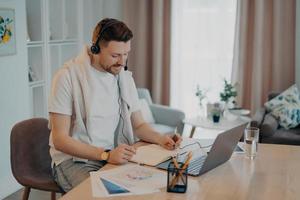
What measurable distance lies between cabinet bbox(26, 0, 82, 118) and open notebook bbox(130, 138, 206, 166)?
88.5 inches

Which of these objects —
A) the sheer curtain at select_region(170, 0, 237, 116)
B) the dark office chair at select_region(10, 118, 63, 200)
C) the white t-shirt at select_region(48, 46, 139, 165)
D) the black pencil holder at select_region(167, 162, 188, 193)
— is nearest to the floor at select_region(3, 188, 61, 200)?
the dark office chair at select_region(10, 118, 63, 200)

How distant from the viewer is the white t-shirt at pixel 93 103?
2260 mm

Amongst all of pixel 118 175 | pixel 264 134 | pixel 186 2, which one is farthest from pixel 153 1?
pixel 118 175

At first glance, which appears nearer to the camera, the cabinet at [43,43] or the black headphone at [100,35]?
the black headphone at [100,35]

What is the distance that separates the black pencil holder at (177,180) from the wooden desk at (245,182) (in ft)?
0.09

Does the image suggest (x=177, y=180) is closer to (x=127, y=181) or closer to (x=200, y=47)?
(x=127, y=181)

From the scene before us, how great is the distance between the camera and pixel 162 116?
15.9 feet

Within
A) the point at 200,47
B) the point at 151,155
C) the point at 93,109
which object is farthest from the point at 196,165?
the point at 200,47

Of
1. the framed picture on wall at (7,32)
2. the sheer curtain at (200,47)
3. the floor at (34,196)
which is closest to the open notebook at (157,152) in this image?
the floor at (34,196)

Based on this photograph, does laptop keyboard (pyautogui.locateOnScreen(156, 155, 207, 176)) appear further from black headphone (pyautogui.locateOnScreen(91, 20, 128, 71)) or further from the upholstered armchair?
the upholstered armchair

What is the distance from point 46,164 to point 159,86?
9.44 ft

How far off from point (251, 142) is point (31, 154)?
1.26m

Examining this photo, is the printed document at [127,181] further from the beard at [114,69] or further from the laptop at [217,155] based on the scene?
the beard at [114,69]

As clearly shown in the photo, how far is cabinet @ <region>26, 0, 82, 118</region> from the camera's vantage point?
14.1ft
